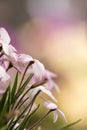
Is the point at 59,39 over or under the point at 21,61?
under

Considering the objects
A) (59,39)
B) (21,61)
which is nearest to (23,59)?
(21,61)

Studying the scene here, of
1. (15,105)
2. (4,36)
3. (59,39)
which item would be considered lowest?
(59,39)

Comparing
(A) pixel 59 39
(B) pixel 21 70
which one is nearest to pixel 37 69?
(B) pixel 21 70

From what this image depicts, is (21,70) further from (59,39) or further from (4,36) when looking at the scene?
(59,39)

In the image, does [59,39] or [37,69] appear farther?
[59,39]

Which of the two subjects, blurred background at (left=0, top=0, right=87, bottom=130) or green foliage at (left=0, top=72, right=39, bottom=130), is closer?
green foliage at (left=0, top=72, right=39, bottom=130)

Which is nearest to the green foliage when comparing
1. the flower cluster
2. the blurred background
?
the flower cluster

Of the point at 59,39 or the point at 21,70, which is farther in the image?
the point at 59,39

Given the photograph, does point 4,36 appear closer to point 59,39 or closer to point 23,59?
point 23,59

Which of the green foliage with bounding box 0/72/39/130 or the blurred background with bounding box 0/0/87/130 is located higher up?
the green foliage with bounding box 0/72/39/130

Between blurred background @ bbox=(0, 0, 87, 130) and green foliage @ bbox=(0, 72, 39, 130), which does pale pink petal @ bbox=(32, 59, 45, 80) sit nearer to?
green foliage @ bbox=(0, 72, 39, 130)
